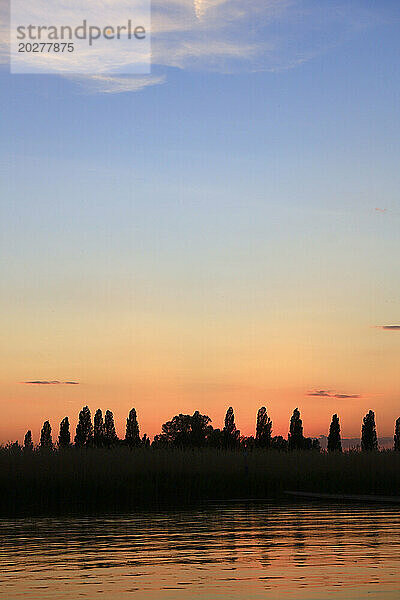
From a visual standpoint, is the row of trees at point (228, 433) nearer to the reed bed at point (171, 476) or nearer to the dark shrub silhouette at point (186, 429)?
the dark shrub silhouette at point (186, 429)

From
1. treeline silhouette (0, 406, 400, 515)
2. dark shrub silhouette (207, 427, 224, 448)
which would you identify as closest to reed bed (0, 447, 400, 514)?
treeline silhouette (0, 406, 400, 515)

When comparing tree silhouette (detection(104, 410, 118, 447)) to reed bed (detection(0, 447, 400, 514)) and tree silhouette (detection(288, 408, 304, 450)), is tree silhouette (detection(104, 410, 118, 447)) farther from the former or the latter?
reed bed (detection(0, 447, 400, 514))

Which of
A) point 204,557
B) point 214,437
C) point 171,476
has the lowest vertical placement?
point 204,557

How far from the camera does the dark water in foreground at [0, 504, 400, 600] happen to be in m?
12.2

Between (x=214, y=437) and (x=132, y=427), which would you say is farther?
(x=214, y=437)

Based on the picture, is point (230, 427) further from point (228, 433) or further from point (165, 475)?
point (165, 475)

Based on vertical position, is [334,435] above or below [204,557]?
above

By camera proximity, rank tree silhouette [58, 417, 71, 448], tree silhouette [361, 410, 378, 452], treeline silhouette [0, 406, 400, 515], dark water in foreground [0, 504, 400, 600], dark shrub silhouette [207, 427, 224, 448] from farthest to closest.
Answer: dark shrub silhouette [207, 427, 224, 448], tree silhouette [58, 417, 71, 448], tree silhouette [361, 410, 378, 452], treeline silhouette [0, 406, 400, 515], dark water in foreground [0, 504, 400, 600]

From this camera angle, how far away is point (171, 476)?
1462 inches

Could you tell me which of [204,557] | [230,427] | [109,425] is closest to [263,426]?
[230,427]

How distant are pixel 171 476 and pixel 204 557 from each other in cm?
2121

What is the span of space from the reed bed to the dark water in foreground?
8081mm

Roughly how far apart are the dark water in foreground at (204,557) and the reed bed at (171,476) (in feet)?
26.5

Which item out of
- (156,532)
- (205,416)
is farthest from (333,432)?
(156,532)
